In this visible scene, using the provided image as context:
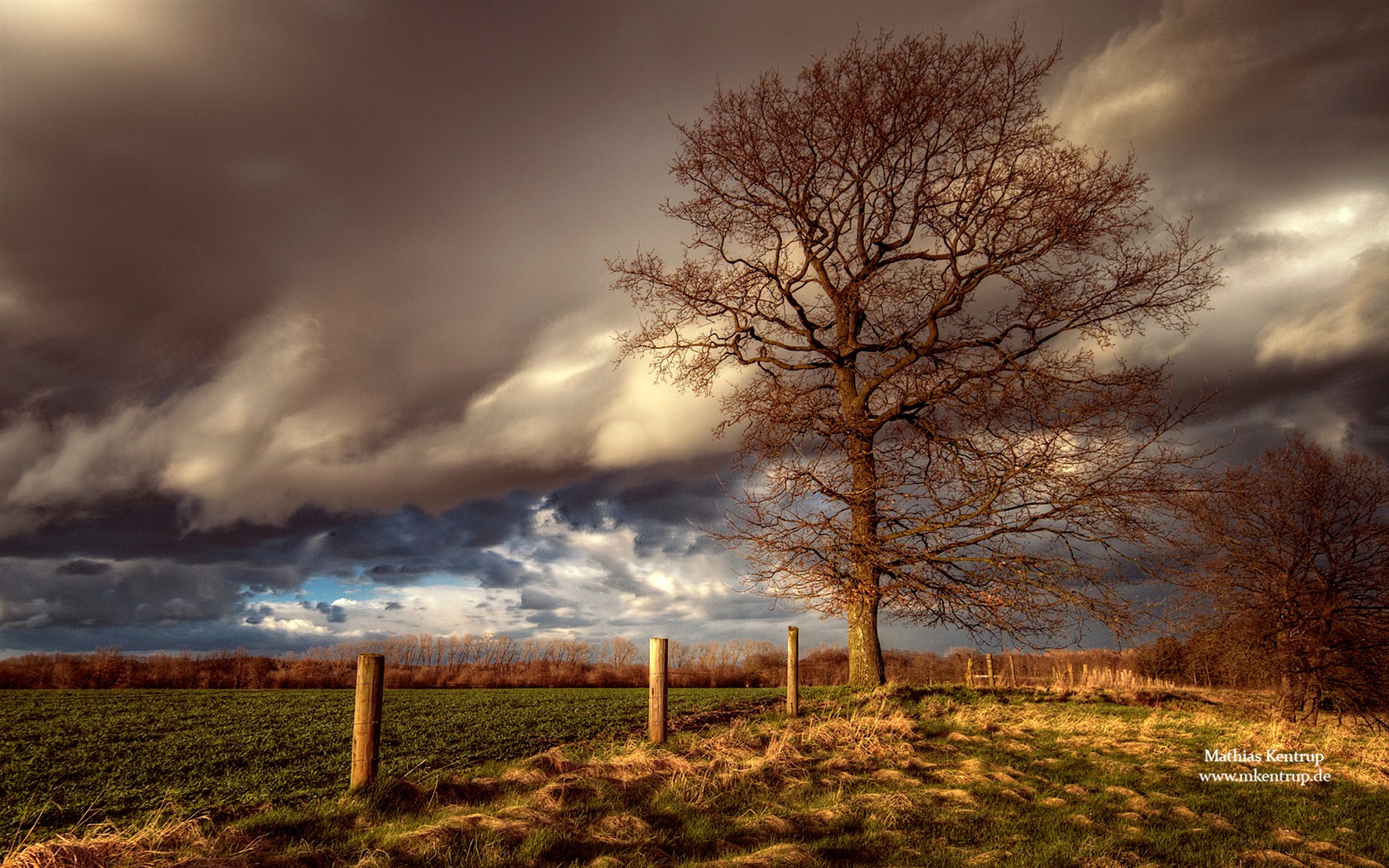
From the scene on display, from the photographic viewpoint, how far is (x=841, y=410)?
14.4 m

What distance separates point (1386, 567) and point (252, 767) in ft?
72.5

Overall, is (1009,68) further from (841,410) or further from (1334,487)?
(1334,487)

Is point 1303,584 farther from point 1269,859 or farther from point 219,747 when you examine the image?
point 219,747

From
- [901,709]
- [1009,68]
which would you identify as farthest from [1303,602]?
[1009,68]

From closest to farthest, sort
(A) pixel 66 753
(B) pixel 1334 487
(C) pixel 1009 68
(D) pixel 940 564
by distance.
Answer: (A) pixel 66 753, (D) pixel 940 564, (C) pixel 1009 68, (B) pixel 1334 487

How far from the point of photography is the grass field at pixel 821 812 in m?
4.47

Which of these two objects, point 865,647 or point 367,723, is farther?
point 865,647

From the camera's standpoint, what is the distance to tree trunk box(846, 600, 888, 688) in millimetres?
13305

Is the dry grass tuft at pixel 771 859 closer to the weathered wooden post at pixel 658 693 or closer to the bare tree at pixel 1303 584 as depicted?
the weathered wooden post at pixel 658 693

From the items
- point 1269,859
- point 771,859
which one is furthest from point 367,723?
point 1269,859

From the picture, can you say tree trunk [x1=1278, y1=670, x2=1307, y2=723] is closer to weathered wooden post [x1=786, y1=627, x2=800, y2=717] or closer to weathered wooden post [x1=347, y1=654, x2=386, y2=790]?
weathered wooden post [x1=786, y1=627, x2=800, y2=717]

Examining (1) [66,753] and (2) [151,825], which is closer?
(2) [151,825]

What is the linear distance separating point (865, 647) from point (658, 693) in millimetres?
5764

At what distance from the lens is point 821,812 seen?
19.0ft
